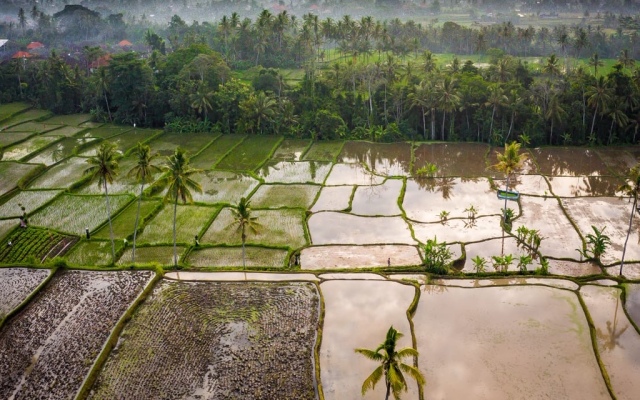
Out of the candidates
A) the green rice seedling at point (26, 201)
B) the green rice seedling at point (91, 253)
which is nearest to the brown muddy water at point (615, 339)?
the green rice seedling at point (91, 253)

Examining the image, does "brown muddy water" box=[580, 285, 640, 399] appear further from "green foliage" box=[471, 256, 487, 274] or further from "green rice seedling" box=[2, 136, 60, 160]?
"green rice seedling" box=[2, 136, 60, 160]

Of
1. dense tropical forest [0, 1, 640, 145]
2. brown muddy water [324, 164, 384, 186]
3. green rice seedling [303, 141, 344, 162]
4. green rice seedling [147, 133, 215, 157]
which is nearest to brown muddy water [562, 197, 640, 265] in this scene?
dense tropical forest [0, 1, 640, 145]

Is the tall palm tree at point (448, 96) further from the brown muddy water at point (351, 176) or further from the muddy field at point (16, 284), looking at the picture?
the muddy field at point (16, 284)

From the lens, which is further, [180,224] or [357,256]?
[180,224]

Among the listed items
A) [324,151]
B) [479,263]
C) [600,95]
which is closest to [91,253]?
[479,263]

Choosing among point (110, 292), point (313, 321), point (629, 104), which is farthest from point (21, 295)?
point (629, 104)

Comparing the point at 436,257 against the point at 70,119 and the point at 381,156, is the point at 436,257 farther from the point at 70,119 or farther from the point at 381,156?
the point at 70,119
